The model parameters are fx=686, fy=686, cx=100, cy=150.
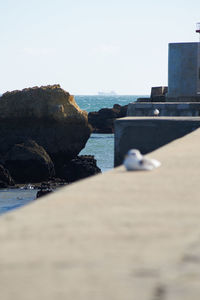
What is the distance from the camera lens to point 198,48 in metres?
30.0

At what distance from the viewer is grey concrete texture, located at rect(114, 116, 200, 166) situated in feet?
55.8

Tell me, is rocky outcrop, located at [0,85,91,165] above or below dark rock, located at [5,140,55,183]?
above

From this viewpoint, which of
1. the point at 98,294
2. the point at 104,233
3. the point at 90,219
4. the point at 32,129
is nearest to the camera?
the point at 98,294

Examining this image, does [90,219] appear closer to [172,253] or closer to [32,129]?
[172,253]

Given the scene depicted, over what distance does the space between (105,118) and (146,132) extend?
6560 centimetres

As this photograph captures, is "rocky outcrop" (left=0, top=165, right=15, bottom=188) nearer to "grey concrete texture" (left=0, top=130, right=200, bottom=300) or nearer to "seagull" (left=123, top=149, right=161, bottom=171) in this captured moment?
"seagull" (left=123, top=149, right=161, bottom=171)

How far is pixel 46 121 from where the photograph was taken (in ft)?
136

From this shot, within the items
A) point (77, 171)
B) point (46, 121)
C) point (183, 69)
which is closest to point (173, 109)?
point (183, 69)

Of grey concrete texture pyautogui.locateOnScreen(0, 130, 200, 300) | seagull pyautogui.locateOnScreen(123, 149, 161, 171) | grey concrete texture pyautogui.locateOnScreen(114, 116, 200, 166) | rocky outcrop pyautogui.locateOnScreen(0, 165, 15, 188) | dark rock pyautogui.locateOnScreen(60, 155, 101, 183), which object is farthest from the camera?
dark rock pyautogui.locateOnScreen(60, 155, 101, 183)

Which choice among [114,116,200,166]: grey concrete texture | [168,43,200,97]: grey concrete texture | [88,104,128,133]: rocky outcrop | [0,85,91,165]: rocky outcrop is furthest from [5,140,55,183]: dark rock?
[88,104,128,133]: rocky outcrop

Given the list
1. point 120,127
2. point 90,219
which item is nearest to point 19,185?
point 120,127

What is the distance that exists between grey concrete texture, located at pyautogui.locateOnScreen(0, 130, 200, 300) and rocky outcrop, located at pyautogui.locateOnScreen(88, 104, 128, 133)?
73.9m

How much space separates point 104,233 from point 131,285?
1.08 metres

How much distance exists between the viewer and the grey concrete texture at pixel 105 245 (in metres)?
3.63
